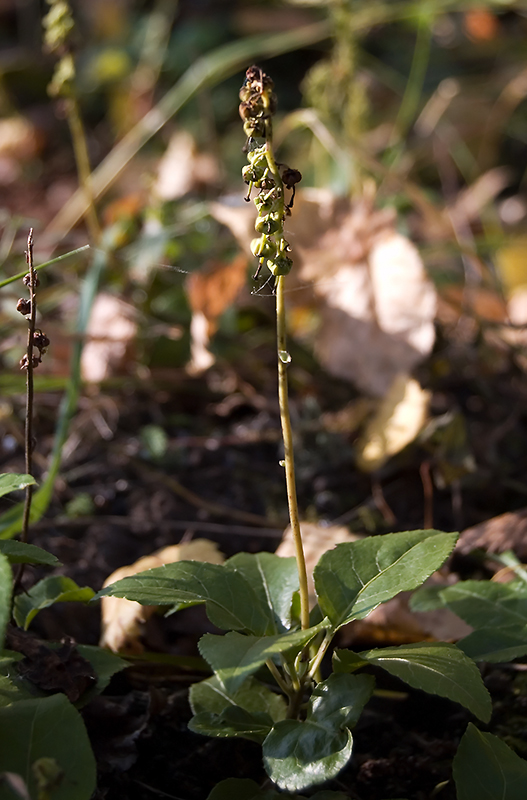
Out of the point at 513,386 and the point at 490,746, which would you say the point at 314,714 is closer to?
the point at 490,746

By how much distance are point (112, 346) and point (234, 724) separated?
123cm

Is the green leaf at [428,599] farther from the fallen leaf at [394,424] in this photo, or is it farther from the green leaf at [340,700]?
the fallen leaf at [394,424]

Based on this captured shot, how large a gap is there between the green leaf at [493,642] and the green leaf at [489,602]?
0.02m

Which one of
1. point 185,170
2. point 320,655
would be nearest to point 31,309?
point 320,655

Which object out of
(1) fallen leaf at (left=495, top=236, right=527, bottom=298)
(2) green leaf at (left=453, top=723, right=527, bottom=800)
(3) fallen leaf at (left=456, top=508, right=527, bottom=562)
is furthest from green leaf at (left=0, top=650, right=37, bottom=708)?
(1) fallen leaf at (left=495, top=236, right=527, bottom=298)

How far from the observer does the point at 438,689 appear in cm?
74

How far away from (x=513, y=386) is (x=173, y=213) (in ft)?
3.52

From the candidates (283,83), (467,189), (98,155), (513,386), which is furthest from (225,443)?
(283,83)

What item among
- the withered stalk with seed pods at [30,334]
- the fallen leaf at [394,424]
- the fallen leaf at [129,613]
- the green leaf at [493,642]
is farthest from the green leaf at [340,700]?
the fallen leaf at [394,424]

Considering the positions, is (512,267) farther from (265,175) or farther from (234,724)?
(234,724)

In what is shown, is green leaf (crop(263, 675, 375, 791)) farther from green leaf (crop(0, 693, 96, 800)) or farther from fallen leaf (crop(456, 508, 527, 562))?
fallen leaf (crop(456, 508, 527, 562))

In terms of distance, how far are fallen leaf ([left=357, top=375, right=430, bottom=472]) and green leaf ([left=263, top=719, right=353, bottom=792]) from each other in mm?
774

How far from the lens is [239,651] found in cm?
75

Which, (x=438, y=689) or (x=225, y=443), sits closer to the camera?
(x=438, y=689)
